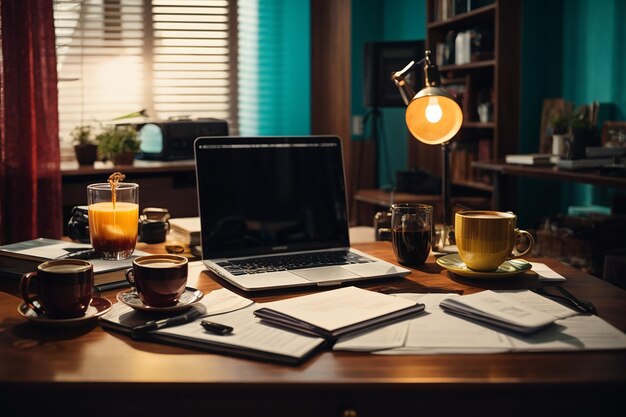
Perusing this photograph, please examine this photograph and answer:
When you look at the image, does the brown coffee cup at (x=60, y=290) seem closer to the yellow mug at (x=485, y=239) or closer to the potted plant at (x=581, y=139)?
the yellow mug at (x=485, y=239)

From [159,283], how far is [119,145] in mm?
3028

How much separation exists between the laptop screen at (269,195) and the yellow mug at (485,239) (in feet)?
1.11

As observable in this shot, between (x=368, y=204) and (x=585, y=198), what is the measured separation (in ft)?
4.81

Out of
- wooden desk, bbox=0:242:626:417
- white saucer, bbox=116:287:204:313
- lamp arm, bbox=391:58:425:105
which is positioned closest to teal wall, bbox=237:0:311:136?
lamp arm, bbox=391:58:425:105

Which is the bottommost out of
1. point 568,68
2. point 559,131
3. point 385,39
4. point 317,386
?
point 317,386

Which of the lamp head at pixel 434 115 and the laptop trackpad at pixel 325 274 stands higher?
the lamp head at pixel 434 115

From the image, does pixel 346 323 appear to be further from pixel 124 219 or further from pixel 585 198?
pixel 585 198

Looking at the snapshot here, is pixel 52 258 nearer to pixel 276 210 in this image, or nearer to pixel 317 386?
pixel 276 210

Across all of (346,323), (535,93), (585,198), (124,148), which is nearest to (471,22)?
(535,93)

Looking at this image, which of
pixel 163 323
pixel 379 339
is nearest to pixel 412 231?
pixel 379 339

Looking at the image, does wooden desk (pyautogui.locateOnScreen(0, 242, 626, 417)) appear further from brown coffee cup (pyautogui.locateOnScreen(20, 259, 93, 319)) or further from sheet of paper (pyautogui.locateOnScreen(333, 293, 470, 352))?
brown coffee cup (pyautogui.locateOnScreen(20, 259, 93, 319))

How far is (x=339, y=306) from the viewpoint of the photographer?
1.19 meters

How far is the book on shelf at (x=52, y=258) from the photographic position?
140cm

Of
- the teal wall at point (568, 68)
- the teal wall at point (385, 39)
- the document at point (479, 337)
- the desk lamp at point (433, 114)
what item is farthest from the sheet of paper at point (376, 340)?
the teal wall at point (385, 39)
